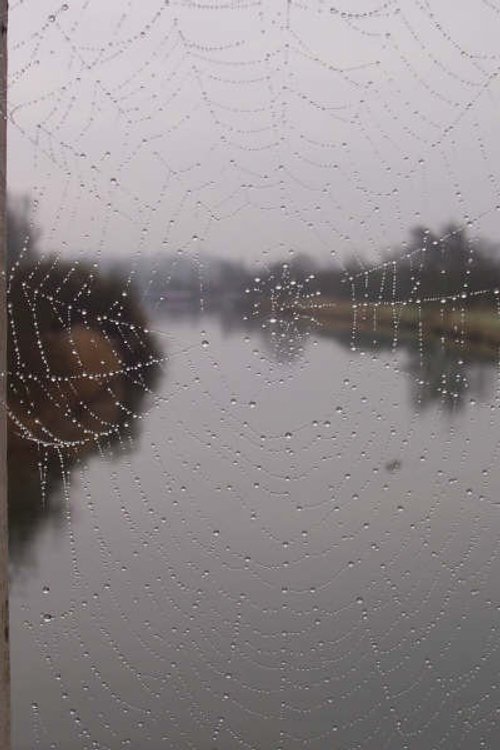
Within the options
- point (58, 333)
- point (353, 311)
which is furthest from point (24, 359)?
point (353, 311)

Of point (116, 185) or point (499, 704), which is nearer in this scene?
point (116, 185)

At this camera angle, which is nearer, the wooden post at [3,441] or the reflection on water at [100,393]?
the wooden post at [3,441]

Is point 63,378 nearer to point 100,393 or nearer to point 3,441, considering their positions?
point 100,393

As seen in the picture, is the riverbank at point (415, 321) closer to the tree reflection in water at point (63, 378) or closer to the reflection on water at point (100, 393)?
the reflection on water at point (100, 393)

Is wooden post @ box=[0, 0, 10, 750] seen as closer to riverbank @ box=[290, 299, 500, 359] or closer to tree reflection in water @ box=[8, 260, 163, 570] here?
tree reflection in water @ box=[8, 260, 163, 570]

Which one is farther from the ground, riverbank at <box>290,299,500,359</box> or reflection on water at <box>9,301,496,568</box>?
riverbank at <box>290,299,500,359</box>

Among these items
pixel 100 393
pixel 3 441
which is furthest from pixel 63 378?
pixel 3 441

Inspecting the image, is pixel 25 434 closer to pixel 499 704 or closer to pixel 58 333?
pixel 58 333

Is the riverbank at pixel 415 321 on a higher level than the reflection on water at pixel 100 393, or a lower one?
higher

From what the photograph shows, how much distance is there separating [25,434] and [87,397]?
132 millimetres

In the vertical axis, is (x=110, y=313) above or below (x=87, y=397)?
above

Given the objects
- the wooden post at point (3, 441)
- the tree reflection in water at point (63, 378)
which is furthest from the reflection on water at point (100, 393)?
the wooden post at point (3, 441)

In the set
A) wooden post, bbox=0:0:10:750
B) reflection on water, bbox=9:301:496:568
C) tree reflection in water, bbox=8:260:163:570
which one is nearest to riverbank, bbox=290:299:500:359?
reflection on water, bbox=9:301:496:568

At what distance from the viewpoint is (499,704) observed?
5.70 ft
